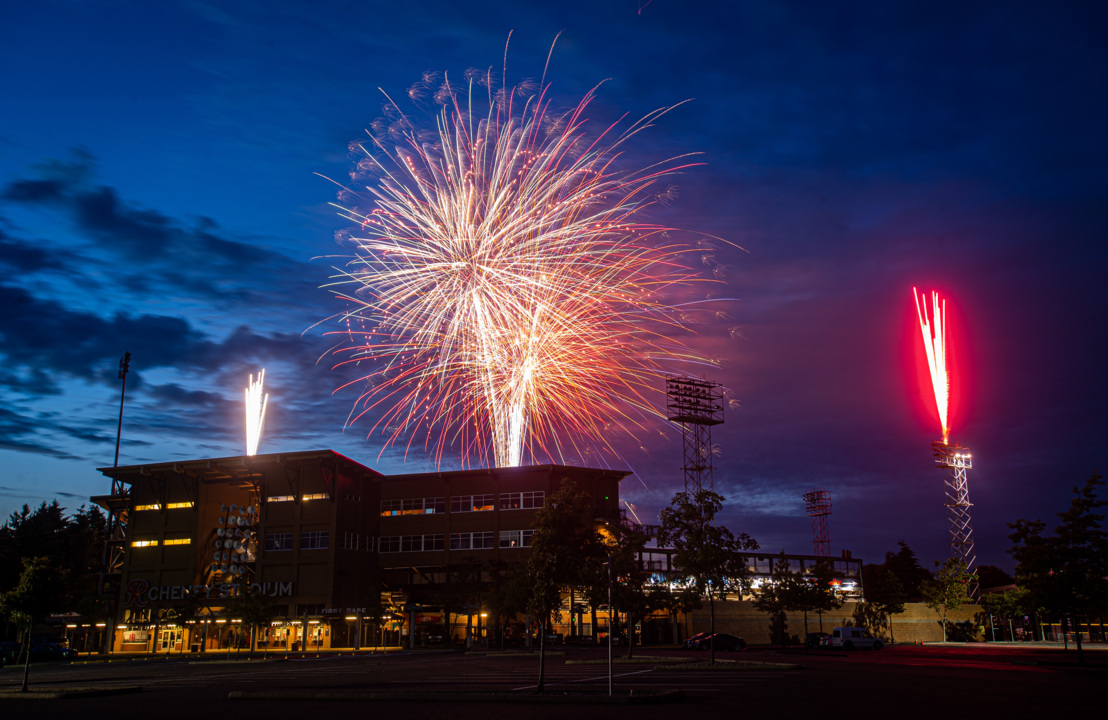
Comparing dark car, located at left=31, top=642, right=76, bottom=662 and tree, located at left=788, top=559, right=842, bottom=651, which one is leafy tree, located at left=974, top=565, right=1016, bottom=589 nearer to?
tree, located at left=788, top=559, right=842, bottom=651

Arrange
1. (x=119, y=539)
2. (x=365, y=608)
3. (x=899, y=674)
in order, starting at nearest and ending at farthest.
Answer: (x=899, y=674) < (x=365, y=608) < (x=119, y=539)

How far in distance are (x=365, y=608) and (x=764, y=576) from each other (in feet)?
148

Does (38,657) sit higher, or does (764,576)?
(764,576)

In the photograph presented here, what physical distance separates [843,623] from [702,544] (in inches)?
2083

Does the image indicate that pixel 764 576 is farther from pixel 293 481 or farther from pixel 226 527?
pixel 226 527

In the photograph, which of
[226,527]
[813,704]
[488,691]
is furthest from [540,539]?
[226,527]

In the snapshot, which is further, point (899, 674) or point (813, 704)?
point (899, 674)

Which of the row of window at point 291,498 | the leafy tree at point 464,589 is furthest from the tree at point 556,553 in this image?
the row of window at point 291,498

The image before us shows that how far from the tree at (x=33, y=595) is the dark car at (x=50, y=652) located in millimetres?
41914

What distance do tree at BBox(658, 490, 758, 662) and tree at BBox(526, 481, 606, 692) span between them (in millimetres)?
14742

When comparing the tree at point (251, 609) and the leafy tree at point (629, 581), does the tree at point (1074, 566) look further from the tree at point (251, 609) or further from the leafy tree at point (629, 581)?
the tree at point (251, 609)

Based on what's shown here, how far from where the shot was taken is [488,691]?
24.0 meters

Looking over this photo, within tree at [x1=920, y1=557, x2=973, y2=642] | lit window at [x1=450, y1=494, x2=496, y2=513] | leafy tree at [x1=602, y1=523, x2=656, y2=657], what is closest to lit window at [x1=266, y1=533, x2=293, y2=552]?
lit window at [x1=450, y1=494, x2=496, y2=513]

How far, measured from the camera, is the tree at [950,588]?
252 feet
